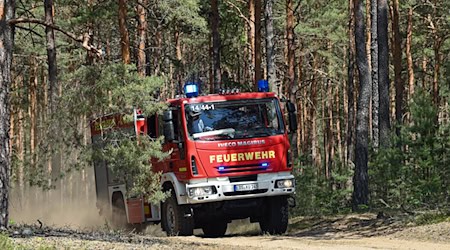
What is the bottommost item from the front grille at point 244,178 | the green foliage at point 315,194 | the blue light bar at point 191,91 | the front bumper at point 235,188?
the green foliage at point 315,194

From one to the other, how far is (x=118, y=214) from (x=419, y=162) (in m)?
7.17

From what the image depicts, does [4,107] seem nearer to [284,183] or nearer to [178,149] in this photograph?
[178,149]

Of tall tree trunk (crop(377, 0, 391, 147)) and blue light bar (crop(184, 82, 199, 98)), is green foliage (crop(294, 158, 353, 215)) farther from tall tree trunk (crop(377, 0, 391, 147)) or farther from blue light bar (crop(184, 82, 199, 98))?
blue light bar (crop(184, 82, 199, 98))

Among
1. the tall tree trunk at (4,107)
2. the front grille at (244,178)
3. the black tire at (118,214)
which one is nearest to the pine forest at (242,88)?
the tall tree trunk at (4,107)

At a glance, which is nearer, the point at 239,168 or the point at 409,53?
the point at 239,168

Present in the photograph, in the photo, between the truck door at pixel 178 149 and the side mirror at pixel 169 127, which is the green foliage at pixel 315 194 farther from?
the side mirror at pixel 169 127

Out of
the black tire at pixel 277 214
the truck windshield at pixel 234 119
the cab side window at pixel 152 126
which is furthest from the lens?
the cab side window at pixel 152 126

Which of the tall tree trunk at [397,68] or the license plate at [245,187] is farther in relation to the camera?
the tall tree trunk at [397,68]

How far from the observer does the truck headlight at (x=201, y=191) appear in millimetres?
15469

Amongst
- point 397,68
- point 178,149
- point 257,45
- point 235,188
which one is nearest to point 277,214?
point 235,188

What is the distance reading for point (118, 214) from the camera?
62.1ft

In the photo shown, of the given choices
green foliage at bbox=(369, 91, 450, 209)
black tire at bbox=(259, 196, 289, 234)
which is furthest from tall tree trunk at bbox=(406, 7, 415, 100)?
black tire at bbox=(259, 196, 289, 234)

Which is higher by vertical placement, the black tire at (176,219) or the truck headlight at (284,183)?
the truck headlight at (284,183)

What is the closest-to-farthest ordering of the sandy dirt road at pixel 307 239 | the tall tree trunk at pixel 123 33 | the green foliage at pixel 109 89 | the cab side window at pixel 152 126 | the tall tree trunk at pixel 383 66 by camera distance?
the sandy dirt road at pixel 307 239 → the cab side window at pixel 152 126 → the green foliage at pixel 109 89 → the tall tree trunk at pixel 123 33 → the tall tree trunk at pixel 383 66
